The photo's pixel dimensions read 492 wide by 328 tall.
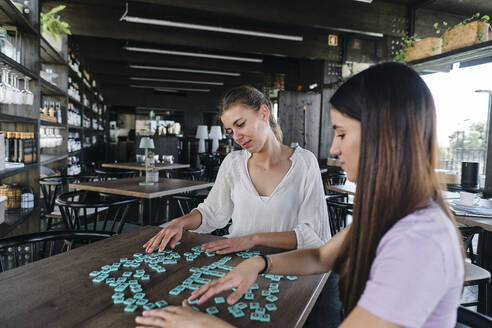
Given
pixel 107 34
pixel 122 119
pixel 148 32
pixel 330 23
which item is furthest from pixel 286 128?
pixel 122 119

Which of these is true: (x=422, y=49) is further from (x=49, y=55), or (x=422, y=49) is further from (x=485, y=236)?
(x=49, y=55)

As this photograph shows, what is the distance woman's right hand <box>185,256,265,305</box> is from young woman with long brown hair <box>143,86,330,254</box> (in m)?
0.52

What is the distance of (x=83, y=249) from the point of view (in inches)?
52.3

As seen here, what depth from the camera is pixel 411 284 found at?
0.61 m

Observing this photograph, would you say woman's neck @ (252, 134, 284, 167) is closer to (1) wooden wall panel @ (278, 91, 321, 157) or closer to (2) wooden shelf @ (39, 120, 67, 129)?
(2) wooden shelf @ (39, 120, 67, 129)

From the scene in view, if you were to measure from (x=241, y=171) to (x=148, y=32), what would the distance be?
23.5 ft

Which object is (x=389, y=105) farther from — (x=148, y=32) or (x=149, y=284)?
(x=148, y=32)

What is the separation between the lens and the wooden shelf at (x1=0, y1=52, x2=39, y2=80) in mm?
2468

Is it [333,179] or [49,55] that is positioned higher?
[49,55]

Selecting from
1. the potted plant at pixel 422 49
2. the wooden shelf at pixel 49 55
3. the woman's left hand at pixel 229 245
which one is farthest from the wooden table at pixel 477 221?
the wooden shelf at pixel 49 55

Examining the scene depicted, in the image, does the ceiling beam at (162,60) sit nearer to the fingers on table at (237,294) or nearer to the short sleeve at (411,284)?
the fingers on table at (237,294)

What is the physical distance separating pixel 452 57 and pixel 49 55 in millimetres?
5806

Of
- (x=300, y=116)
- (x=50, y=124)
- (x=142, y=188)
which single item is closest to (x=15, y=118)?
(x=142, y=188)

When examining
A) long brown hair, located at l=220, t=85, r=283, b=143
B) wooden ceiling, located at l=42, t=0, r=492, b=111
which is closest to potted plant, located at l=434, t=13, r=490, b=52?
wooden ceiling, located at l=42, t=0, r=492, b=111
